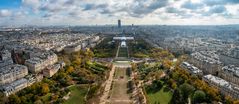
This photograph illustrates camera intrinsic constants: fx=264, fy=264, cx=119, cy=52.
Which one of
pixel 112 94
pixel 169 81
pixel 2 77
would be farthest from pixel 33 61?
pixel 169 81

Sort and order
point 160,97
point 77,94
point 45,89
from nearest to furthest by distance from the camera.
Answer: point 160,97 → point 45,89 → point 77,94

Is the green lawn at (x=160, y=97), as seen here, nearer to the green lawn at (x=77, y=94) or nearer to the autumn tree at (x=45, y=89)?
the green lawn at (x=77, y=94)

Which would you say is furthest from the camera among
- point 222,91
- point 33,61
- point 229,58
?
point 229,58

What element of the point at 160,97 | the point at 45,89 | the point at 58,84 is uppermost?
the point at 45,89

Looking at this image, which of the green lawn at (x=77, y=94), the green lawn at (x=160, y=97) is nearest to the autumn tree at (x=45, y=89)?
the green lawn at (x=77, y=94)

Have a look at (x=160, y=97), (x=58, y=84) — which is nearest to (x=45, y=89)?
(x=58, y=84)

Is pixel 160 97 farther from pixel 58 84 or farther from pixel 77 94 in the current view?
pixel 58 84

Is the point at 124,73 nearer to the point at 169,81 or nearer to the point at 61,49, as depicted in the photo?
the point at 169,81

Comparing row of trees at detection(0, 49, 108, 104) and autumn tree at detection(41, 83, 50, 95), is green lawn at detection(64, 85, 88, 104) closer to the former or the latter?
row of trees at detection(0, 49, 108, 104)
